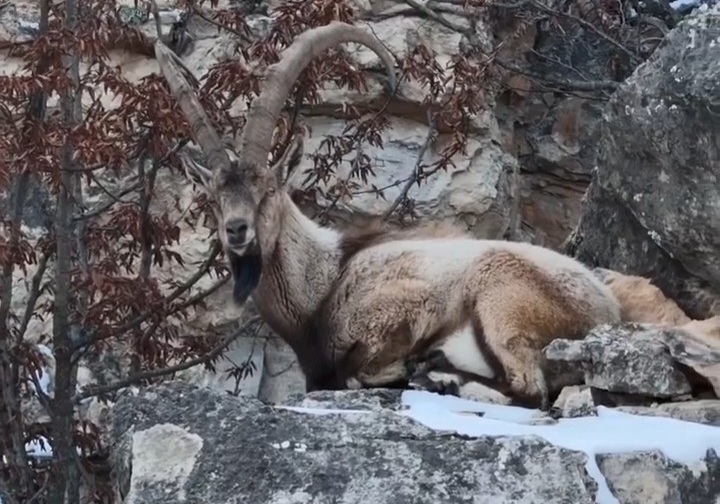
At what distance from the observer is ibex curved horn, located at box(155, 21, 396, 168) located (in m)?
6.12

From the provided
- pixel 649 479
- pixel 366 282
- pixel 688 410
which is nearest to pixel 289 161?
pixel 366 282

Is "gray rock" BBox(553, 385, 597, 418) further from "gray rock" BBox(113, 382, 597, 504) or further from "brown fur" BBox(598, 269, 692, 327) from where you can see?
"gray rock" BBox(113, 382, 597, 504)

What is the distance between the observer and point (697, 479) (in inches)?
161

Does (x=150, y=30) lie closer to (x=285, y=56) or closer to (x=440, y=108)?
(x=440, y=108)

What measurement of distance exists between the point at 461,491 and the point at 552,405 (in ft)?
4.66

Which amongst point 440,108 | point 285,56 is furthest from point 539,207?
point 285,56

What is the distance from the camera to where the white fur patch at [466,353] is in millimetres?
5516

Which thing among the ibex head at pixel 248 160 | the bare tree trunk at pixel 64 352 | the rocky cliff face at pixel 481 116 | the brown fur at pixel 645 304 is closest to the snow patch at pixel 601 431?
the brown fur at pixel 645 304

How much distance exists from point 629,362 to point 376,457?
1.29m

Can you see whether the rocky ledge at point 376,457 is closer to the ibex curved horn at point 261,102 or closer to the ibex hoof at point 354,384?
the ibex hoof at point 354,384

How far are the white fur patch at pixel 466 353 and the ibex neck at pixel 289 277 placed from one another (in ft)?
2.44

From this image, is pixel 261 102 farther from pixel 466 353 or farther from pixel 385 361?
pixel 466 353

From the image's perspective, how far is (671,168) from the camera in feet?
17.6

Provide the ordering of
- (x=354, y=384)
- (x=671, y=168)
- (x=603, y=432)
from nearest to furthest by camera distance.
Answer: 1. (x=603, y=432)
2. (x=671, y=168)
3. (x=354, y=384)
